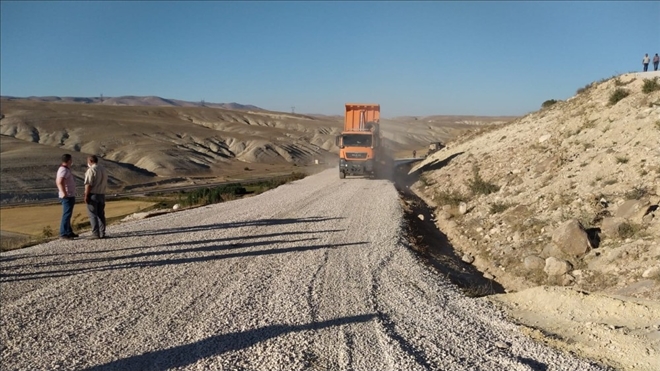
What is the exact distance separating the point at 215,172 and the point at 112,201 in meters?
34.1

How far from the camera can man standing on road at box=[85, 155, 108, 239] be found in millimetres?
11469

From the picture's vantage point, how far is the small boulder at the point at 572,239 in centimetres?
956

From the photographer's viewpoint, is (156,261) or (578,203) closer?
(156,261)

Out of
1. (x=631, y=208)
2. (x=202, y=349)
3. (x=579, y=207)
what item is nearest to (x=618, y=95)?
(x=579, y=207)

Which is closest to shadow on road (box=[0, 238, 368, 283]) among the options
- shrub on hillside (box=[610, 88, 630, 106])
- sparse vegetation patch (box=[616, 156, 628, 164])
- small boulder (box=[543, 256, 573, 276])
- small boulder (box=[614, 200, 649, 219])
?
small boulder (box=[543, 256, 573, 276])

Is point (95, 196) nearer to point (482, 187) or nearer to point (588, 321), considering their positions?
point (588, 321)

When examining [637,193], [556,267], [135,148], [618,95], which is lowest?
[135,148]

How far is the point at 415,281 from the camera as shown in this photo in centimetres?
838

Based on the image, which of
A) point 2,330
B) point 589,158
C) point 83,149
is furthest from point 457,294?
point 83,149

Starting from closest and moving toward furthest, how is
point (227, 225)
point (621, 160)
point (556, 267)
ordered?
1. point (556, 267)
2. point (621, 160)
3. point (227, 225)

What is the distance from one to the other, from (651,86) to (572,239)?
11164 mm

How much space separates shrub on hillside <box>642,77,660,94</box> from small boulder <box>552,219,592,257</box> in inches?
414

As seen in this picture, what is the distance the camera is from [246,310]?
6.73 m

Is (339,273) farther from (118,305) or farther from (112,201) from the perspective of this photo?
(112,201)
